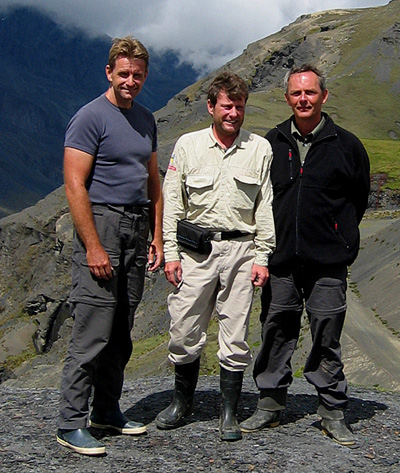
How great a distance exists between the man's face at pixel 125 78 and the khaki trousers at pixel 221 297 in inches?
67.6

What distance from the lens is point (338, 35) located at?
13512 centimetres

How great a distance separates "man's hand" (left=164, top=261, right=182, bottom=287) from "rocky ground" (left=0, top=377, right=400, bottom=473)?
1701 millimetres

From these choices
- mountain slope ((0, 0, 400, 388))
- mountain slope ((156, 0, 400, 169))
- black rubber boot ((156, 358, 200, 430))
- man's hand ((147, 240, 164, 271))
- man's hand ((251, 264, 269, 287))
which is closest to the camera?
man's hand ((251, 264, 269, 287))

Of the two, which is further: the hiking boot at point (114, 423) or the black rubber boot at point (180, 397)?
the black rubber boot at point (180, 397)

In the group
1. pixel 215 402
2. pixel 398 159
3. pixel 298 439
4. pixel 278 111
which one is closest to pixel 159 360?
pixel 215 402

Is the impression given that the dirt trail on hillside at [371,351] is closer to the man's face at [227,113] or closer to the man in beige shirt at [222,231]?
the man in beige shirt at [222,231]

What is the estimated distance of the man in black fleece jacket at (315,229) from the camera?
280 inches

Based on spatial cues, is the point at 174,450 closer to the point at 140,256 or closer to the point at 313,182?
the point at 140,256

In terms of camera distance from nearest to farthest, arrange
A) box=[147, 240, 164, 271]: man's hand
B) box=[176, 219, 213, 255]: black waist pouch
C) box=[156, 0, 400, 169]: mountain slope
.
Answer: box=[176, 219, 213, 255]: black waist pouch
box=[147, 240, 164, 271]: man's hand
box=[156, 0, 400, 169]: mountain slope

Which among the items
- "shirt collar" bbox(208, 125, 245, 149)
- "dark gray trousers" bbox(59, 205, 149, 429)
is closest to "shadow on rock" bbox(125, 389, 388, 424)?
"dark gray trousers" bbox(59, 205, 149, 429)

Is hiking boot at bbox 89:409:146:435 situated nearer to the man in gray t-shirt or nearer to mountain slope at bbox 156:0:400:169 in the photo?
the man in gray t-shirt

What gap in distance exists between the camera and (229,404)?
A: 725 centimetres

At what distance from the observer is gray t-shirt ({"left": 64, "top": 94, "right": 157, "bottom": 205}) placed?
6.56 metres

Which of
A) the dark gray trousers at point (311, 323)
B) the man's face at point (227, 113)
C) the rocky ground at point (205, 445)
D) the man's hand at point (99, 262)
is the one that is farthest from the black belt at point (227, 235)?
the rocky ground at point (205, 445)
